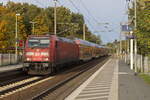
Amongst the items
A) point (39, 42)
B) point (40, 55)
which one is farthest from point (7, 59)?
point (40, 55)

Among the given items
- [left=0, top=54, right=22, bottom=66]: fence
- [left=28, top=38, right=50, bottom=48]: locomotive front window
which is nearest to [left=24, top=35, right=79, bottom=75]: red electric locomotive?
[left=28, top=38, right=50, bottom=48]: locomotive front window

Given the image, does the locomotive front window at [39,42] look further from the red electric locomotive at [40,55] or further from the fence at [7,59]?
the fence at [7,59]

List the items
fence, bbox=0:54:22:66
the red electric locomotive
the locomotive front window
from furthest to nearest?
fence, bbox=0:54:22:66 < the locomotive front window < the red electric locomotive

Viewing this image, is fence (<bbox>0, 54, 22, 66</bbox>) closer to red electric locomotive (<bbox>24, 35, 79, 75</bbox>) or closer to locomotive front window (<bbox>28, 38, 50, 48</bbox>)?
locomotive front window (<bbox>28, 38, 50, 48</bbox>)

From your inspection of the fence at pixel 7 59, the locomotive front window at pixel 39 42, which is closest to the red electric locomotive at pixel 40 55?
the locomotive front window at pixel 39 42

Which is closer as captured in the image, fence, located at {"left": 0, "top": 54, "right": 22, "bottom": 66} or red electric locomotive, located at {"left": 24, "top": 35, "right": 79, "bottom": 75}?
red electric locomotive, located at {"left": 24, "top": 35, "right": 79, "bottom": 75}

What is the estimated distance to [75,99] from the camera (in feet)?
41.1

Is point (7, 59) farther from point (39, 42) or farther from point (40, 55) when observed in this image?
point (40, 55)

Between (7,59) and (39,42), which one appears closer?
(39,42)

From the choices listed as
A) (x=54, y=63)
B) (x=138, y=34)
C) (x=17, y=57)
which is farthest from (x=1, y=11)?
(x=138, y=34)

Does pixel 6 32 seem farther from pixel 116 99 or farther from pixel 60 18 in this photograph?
pixel 116 99

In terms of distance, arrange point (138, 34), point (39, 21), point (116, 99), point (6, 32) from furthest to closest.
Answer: point (39, 21) → point (6, 32) → point (138, 34) → point (116, 99)

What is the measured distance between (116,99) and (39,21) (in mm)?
60932

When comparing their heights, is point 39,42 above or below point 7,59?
above
